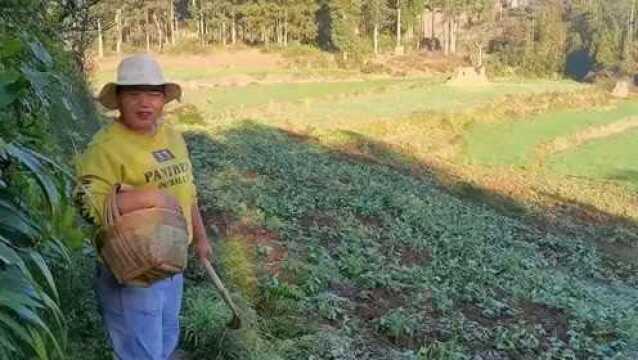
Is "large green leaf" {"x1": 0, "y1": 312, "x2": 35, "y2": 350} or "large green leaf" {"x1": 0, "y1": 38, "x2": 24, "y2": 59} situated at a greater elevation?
"large green leaf" {"x1": 0, "y1": 38, "x2": 24, "y2": 59}

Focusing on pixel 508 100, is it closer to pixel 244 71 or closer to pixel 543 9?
pixel 244 71

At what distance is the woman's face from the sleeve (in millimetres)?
186

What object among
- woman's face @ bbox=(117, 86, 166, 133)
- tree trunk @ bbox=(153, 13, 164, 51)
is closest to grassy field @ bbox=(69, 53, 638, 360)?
woman's face @ bbox=(117, 86, 166, 133)

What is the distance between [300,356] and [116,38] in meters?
57.6

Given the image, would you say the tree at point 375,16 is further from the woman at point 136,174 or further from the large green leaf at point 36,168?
the large green leaf at point 36,168

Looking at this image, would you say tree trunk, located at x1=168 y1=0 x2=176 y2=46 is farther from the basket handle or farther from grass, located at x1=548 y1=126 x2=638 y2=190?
the basket handle

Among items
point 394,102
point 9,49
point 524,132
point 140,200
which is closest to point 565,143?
point 524,132

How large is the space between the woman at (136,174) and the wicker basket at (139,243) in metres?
0.04

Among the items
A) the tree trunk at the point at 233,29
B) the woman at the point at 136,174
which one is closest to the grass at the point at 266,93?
the tree trunk at the point at 233,29

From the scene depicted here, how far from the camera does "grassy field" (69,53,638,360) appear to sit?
575 centimetres

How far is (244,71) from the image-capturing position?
5109 cm

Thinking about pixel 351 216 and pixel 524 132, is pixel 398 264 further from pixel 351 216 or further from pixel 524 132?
pixel 524 132

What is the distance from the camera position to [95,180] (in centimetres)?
312

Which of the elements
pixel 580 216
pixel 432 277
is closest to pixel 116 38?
pixel 580 216
